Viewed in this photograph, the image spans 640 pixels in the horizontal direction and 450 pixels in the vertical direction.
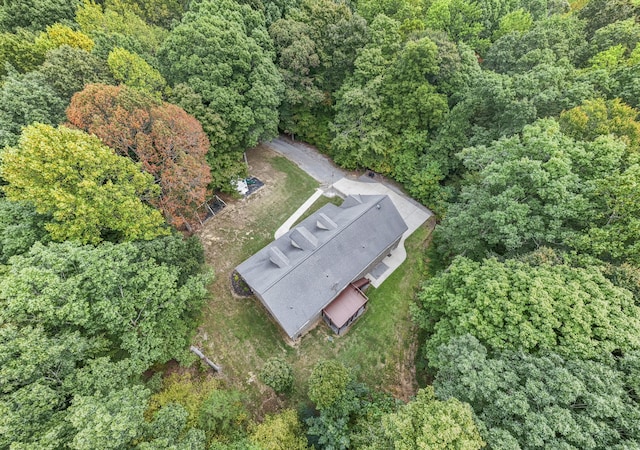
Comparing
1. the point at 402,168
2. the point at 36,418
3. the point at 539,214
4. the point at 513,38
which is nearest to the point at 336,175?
the point at 402,168

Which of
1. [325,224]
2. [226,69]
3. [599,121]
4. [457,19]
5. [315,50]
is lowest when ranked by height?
[325,224]

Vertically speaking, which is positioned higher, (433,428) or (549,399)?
(549,399)

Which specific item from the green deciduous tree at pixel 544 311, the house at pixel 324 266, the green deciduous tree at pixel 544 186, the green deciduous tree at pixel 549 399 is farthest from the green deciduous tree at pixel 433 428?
the green deciduous tree at pixel 544 186

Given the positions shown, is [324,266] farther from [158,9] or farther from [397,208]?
[158,9]

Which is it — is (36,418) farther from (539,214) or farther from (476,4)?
(476,4)

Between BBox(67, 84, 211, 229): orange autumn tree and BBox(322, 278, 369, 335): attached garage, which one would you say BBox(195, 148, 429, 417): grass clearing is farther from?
BBox(67, 84, 211, 229): orange autumn tree

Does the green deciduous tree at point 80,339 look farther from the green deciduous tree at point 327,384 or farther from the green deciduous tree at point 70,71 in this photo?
the green deciduous tree at point 70,71

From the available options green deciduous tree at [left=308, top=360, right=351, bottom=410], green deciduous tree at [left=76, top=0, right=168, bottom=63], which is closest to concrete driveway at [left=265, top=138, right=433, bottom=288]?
green deciduous tree at [left=308, top=360, right=351, bottom=410]

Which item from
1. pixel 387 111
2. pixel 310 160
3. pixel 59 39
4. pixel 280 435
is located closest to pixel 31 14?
pixel 59 39
